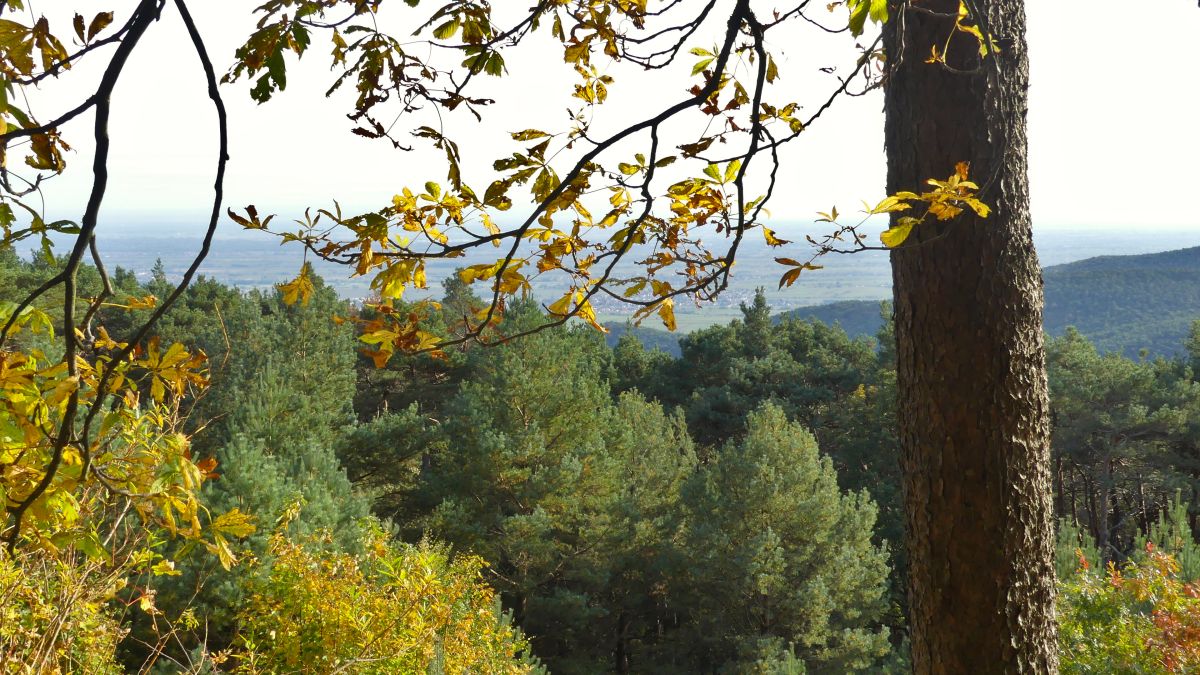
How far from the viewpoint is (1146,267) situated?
194ft

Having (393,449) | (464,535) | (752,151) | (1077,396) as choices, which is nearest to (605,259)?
(752,151)

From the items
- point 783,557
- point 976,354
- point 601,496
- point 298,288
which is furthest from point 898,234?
point 601,496

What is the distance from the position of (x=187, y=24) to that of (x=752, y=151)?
2.25 ft

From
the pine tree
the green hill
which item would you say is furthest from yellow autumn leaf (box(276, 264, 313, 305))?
the green hill

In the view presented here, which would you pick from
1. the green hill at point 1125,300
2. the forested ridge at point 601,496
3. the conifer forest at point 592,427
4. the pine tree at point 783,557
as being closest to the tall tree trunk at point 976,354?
the conifer forest at point 592,427

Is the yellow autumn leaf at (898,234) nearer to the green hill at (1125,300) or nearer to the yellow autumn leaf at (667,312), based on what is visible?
the yellow autumn leaf at (667,312)

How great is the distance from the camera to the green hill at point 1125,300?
50469mm

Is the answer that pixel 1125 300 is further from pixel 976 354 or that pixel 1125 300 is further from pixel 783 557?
pixel 976 354

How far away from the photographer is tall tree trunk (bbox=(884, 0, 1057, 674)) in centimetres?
182

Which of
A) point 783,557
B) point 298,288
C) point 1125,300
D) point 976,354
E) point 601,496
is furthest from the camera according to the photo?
point 1125,300

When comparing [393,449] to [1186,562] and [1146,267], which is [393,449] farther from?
[1146,267]

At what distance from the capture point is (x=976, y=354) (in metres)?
1.82

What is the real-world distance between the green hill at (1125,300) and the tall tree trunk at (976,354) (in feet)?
163

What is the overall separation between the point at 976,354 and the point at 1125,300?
6248cm
